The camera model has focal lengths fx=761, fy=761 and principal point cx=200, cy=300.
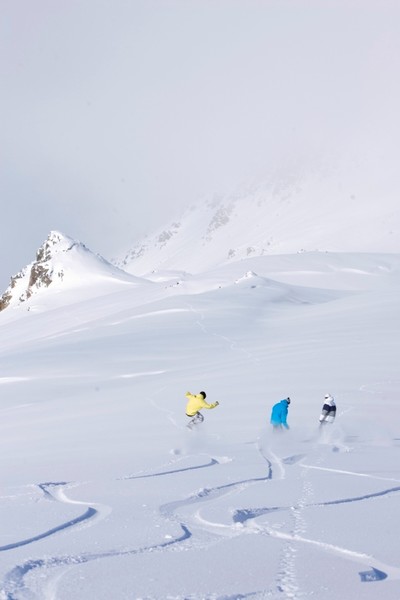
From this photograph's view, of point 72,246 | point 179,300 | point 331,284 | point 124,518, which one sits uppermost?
point 72,246

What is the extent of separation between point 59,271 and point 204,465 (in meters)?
61.0

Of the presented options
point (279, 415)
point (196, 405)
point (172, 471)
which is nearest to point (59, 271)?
point (196, 405)

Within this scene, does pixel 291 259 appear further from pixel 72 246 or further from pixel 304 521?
pixel 304 521

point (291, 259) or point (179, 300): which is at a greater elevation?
point (291, 259)

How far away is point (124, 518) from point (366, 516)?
188 cm

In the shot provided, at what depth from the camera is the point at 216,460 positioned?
980 cm

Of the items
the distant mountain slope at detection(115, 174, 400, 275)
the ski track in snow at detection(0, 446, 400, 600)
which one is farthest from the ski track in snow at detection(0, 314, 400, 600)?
the distant mountain slope at detection(115, 174, 400, 275)

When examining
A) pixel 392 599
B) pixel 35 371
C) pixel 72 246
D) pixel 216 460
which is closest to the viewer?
pixel 392 599

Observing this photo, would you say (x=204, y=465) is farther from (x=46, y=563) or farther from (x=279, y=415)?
(x=46, y=563)

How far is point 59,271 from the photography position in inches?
2712

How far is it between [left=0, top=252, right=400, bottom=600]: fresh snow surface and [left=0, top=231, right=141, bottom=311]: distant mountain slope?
33.5 metres

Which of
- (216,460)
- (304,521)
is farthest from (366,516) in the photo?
(216,460)

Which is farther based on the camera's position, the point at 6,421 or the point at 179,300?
the point at 179,300

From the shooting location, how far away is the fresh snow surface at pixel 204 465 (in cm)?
435
